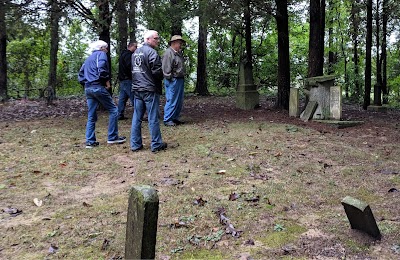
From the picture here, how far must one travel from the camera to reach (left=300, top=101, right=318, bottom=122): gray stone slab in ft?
31.7

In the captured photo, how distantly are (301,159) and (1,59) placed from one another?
573 inches

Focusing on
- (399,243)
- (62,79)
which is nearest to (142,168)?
(399,243)

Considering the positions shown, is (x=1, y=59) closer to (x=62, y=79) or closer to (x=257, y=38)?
(x=62, y=79)

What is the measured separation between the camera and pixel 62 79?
1027 inches

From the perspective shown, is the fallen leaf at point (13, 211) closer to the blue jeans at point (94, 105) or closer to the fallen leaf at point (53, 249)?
the fallen leaf at point (53, 249)

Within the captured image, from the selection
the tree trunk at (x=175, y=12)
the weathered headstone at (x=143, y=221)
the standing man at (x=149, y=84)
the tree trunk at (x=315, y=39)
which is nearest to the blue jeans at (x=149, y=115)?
the standing man at (x=149, y=84)

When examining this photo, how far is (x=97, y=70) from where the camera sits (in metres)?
6.98

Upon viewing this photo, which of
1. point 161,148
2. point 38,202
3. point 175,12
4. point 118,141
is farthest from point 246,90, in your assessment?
point 38,202

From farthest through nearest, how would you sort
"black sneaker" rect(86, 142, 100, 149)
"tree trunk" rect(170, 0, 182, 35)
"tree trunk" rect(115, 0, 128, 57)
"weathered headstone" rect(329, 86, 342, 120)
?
"tree trunk" rect(170, 0, 182, 35), "tree trunk" rect(115, 0, 128, 57), "weathered headstone" rect(329, 86, 342, 120), "black sneaker" rect(86, 142, 100, 149)

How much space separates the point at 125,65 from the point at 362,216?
7.44 meters

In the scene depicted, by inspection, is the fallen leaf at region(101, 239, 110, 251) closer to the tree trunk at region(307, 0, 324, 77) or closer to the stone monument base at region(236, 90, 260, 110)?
the tree trunk at region(307, 0, 324, 77)

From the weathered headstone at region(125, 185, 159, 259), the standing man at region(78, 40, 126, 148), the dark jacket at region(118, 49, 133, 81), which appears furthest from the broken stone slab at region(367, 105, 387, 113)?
the weathered headstone at region(125, 185, 159, 259)

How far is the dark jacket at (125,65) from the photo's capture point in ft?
30.7

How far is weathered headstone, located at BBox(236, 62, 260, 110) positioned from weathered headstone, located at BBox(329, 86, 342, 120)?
9.46ft
